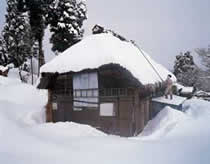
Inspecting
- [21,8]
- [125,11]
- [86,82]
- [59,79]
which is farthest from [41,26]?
[86,82]

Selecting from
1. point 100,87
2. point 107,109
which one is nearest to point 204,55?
point 100,87

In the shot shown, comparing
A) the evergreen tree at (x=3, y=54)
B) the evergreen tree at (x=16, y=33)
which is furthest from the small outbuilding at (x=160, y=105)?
the evergreen tree at (x=3, y=54)

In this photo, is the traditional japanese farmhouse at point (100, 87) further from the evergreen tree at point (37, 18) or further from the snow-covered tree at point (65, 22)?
the evergreen tree at point (37, 18)

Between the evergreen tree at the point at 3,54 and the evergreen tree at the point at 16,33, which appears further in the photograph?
the evergreen tree at the point at 3,54

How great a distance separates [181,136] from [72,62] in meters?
4.82

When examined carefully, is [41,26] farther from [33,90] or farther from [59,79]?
[59,79]

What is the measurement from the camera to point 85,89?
25.9 feet

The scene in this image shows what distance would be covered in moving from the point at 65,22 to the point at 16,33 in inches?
220

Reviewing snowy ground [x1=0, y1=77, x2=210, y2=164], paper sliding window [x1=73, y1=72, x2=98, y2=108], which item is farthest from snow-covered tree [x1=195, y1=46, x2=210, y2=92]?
snowy ground [x1=0, y1=77, x2=210, y2=164]

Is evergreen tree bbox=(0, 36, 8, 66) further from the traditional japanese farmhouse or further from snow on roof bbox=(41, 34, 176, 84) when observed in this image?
snow on roof bbox=(41, 34, 176, 84)

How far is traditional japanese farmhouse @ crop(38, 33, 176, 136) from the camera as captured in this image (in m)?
7.27

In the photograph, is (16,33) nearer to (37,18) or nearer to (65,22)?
(37,18)

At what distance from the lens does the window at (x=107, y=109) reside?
7516 mm

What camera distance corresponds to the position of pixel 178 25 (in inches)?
779
